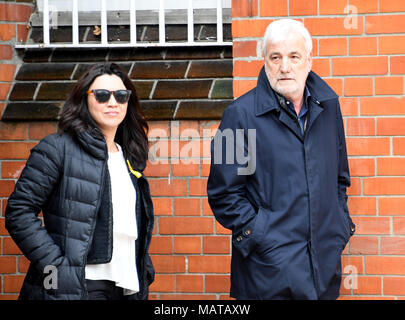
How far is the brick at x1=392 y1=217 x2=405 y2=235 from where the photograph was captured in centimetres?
367

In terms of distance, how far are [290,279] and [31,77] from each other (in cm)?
236

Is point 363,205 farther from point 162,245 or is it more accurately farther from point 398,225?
point 162,245

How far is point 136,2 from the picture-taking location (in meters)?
4.21

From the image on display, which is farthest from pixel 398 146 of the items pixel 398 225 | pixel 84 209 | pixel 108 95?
pixel 84 209

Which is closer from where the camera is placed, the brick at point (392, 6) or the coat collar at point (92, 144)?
the coat collar at point (92, 144)

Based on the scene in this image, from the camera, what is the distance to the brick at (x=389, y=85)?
368 centimetres

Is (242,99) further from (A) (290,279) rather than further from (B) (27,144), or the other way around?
(B) (27,144)

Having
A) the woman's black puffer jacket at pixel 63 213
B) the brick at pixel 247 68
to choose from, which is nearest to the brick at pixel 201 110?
the brick at pixel 247 68

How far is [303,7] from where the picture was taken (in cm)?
372

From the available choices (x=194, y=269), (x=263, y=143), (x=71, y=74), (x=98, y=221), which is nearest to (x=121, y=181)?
(x=98, y=221)

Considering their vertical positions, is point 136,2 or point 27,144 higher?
point 136,2

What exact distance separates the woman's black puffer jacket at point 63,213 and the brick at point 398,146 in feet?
5.84

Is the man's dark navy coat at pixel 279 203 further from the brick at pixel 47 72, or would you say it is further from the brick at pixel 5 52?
Result: the brick at pixel 5 52

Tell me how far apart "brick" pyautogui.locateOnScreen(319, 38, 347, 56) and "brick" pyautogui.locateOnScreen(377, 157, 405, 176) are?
2.25 ft
